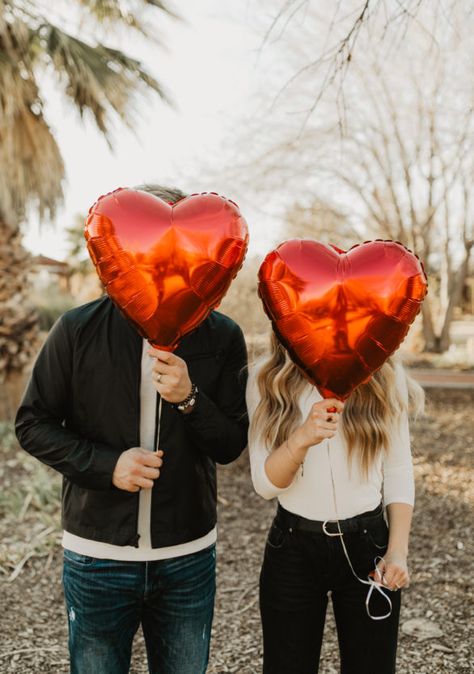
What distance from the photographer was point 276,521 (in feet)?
6.11

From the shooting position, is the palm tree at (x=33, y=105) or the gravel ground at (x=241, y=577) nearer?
the gravel ground at (x=241, y=577)

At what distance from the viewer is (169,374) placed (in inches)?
60.3

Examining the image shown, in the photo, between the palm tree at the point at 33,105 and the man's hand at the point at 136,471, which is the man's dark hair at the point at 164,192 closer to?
the man's hand at the point at 136,471

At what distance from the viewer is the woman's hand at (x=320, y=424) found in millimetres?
1569

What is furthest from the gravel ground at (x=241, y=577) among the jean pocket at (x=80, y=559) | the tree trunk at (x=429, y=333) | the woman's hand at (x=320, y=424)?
the tree trunk at (x=429, y=333)

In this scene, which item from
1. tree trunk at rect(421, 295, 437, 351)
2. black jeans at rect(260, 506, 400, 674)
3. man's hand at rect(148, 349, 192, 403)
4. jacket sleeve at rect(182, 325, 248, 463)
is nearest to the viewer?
man's hand at rect(148, 349, 192, 403)

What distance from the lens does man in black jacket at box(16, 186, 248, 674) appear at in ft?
5.38

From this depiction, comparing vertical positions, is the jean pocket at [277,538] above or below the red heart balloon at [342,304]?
below

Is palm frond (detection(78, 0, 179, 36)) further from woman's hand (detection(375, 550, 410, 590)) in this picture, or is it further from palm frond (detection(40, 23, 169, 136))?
woman's hand (detection(375, 550, 410, 590))

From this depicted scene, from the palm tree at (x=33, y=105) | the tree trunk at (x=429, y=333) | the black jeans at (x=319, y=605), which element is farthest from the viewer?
the tree trunk at (x=429, y=333)

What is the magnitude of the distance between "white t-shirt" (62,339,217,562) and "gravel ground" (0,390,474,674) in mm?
1486

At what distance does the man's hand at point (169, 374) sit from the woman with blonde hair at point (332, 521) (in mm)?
337

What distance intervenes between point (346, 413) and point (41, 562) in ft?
9.61

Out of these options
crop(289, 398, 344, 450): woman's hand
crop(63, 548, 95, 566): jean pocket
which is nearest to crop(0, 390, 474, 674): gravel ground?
crop(63, 548, 95, 566): jean pocket
